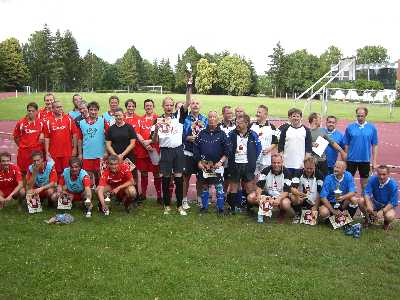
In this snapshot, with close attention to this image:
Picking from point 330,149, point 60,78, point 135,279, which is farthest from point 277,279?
point 60,78

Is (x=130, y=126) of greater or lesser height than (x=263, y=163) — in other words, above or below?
above

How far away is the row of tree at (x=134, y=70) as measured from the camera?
83.7 metres

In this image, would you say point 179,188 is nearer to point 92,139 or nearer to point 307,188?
point 92,139

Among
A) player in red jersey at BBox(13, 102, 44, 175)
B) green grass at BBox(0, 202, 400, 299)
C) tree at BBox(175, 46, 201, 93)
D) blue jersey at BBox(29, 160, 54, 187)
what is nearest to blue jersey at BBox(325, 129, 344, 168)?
green grass at BBox(0, 202, 400, 299)

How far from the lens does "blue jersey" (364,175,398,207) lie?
7.39 m

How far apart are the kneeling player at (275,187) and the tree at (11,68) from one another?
76.2m

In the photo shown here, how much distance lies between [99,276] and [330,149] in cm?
544

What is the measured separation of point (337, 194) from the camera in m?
7.51

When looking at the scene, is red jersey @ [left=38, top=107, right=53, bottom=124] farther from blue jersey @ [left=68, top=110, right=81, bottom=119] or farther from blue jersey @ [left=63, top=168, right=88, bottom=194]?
blue jersey @ [left=63, top=168, right=88, bottom=194]

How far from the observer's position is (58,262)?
18.7 feet

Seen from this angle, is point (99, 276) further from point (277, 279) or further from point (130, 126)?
point (130, 126)

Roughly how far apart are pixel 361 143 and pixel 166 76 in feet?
300

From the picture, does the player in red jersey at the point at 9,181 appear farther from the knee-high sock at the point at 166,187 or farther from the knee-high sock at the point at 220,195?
the knee-high sock at the point at 220,195

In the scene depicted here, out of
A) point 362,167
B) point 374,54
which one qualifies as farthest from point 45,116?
point 374,54
